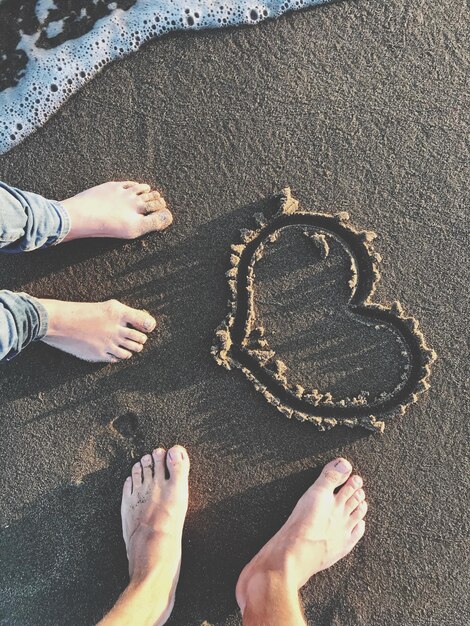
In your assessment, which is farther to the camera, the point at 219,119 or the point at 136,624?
the point at 219,119

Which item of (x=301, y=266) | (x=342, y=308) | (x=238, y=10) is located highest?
(x=238, y=10)

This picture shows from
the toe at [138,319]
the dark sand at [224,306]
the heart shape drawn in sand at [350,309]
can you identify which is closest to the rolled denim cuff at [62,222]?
the dark sand at [224,306]

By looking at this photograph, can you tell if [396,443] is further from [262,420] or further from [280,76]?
[280,76]

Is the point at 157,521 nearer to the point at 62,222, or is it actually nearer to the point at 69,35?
the point at 62,222

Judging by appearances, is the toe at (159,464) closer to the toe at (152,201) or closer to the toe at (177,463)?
the toe at (177,463)

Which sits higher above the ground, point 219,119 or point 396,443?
point 219,119

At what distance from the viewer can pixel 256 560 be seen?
1872 millimetres

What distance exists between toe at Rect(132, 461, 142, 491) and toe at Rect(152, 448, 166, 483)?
2.4 inches

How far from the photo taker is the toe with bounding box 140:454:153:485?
6.32 feet

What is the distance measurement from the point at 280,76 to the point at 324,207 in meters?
0.53

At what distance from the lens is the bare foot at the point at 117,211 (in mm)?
1854

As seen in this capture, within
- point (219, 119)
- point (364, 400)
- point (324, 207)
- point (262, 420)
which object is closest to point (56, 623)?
point (262, 420)

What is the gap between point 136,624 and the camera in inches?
70.0

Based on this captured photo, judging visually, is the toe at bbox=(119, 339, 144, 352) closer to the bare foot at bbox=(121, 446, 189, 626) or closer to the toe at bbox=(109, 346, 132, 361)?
the toe at bbox=(109, 346, 132, 361)
